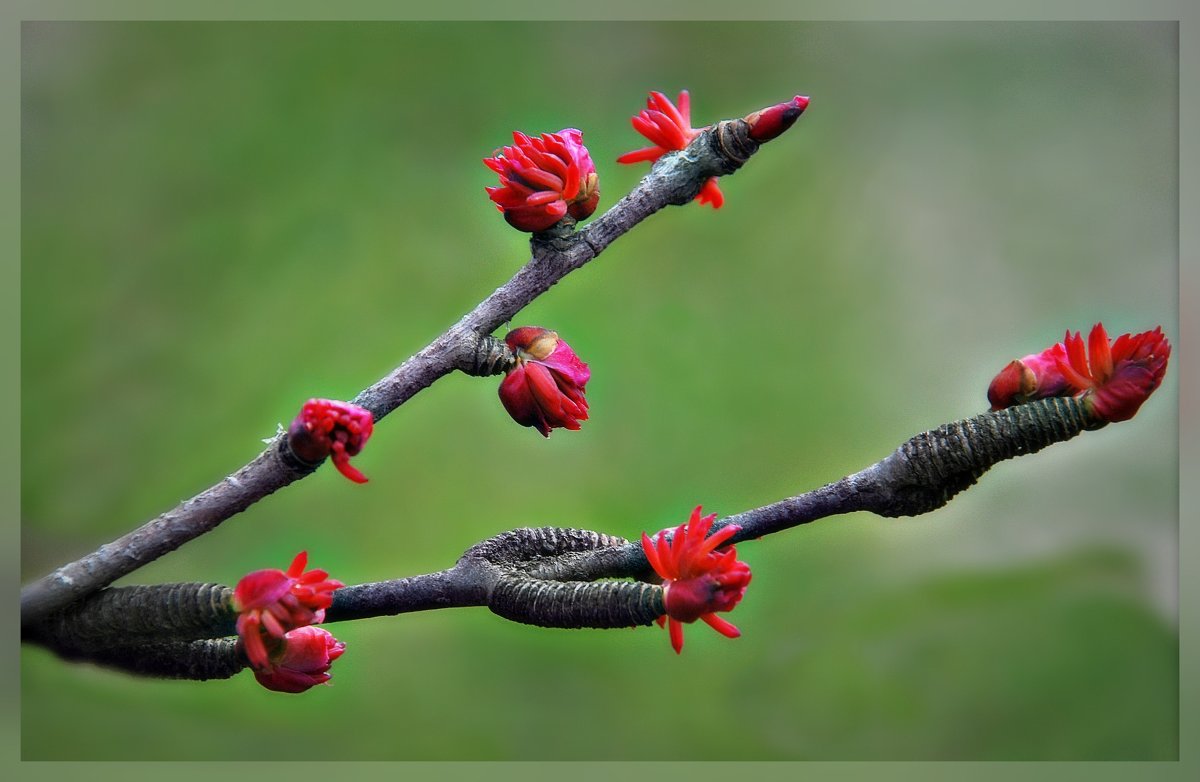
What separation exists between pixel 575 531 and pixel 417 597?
0.11 metres

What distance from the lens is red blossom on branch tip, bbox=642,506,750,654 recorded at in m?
0.61

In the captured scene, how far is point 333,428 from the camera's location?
63cm

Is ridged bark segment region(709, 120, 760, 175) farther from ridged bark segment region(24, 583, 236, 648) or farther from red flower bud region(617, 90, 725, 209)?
ridged bark segment region(24, 583, 236, 648)

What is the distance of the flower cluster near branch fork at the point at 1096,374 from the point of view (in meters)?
0.67

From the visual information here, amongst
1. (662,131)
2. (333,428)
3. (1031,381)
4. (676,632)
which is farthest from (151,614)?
(1031,381)

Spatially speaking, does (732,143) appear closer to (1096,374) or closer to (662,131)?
(662,131)

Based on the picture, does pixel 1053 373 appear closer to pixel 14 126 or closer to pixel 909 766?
pixel 909 766

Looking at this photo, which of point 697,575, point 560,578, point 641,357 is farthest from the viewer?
point 641,357

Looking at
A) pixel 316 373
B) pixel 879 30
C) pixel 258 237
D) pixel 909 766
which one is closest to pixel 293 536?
pixel 316 373

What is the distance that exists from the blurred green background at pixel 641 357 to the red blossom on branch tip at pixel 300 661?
0.96ft

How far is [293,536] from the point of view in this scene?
105cm

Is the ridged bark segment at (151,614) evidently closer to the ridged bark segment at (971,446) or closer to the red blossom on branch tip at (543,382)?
the red blossom on branch tip at (543,382)

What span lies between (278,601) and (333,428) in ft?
0.37

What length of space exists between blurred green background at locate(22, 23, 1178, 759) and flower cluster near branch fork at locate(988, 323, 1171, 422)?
0.37 meters
